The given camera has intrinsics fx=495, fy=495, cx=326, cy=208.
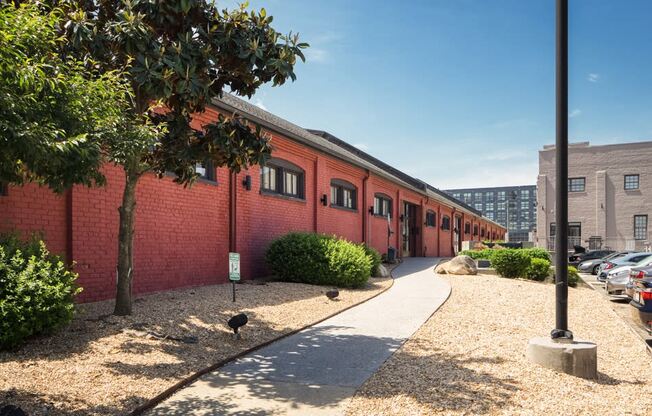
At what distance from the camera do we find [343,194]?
21.5m

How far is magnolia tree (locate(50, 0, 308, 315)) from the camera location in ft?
20.5

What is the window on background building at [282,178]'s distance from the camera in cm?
1539

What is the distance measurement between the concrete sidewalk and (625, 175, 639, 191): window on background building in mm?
40648

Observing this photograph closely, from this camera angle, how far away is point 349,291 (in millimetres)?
12922

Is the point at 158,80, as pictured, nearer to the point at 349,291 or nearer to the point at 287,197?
the point at 349,291

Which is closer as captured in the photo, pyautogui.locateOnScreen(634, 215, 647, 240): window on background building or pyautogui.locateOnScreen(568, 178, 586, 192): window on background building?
pyautogui.locateOnScreen(634, 215, 647, 240): window on background building

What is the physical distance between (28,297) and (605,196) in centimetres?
4597

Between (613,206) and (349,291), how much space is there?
3820 centimetres

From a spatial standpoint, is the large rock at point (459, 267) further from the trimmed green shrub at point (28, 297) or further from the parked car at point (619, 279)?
the trimmed green shrub at point (28, 297)

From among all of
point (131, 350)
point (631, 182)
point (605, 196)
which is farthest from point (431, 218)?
point (131, 350)

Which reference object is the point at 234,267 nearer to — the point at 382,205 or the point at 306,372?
the point at 306,372

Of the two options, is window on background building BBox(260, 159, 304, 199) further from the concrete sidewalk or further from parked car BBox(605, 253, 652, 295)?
parked car BBox(605, 253, 652, 295)

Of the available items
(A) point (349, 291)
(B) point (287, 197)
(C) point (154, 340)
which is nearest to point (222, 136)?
(C) point (154, 340)

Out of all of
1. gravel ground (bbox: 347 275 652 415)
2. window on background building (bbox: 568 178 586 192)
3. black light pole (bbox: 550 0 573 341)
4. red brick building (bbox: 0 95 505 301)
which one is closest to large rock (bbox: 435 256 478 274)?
red brick building (bbox: 0 95 505 301)
